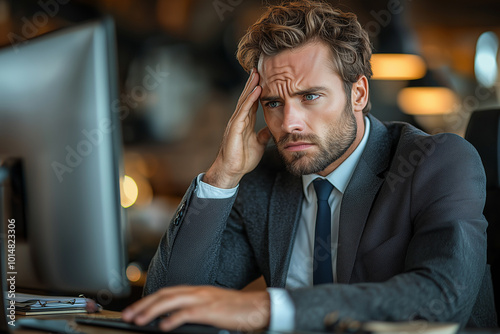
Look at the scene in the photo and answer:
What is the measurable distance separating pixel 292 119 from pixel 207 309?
74 cm

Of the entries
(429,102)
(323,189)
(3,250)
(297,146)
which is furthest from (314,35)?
(429,102)

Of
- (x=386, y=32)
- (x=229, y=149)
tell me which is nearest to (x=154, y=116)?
(x=386, y=32)

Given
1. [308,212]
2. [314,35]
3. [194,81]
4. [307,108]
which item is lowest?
[194,81]

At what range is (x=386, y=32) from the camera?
11.4 ft

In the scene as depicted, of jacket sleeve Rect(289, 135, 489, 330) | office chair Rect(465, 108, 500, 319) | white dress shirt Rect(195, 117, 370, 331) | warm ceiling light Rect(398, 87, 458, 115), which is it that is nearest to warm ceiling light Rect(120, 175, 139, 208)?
warm ceiling light Rect(398, 87, 458, 115)

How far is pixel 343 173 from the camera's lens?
1551mm

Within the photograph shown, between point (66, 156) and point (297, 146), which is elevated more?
point (66, 156)

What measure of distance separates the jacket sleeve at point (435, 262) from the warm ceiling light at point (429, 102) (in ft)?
12.7

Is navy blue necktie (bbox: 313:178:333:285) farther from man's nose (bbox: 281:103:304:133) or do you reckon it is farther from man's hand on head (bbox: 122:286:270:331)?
man's hand on head (bbox: 122:286:270:331)

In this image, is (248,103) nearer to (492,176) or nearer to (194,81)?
(492,176)

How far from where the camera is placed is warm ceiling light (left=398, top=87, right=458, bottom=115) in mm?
5023

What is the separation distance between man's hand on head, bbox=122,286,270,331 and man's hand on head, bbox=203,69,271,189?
66 centimetres

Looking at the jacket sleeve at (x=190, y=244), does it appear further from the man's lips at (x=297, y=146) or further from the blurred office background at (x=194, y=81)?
the blurred office background at (x=194, y=81)

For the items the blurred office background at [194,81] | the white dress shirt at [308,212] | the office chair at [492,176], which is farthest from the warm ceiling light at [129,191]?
the office chair at [492,176]
